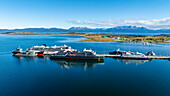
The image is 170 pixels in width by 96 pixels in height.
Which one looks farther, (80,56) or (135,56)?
(135,56)

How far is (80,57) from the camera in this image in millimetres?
67750

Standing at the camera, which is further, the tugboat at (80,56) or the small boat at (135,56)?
the small boat at (135,56)

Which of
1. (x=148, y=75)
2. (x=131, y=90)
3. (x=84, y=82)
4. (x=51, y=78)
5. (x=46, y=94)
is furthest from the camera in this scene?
(x=148, y=75)

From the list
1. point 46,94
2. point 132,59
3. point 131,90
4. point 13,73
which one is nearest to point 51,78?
point 46,94

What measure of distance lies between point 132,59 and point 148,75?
84.5 feet

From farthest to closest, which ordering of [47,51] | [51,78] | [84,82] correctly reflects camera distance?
1. [47,51]
2. [51,78]
3. [84,82]

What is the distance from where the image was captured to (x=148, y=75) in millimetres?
44438

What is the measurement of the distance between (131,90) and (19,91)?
30216 millimetres

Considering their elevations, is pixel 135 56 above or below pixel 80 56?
below

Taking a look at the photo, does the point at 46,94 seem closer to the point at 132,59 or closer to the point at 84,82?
the point at 84,82

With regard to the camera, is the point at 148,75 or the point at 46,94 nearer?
the point at 46,94

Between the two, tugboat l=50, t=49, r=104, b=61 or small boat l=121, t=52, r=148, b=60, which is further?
small boat l=121, t=52, r=148, b=60

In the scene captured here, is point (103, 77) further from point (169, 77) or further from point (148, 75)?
point (169, 77)

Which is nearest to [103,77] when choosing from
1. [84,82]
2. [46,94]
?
[84,82]
